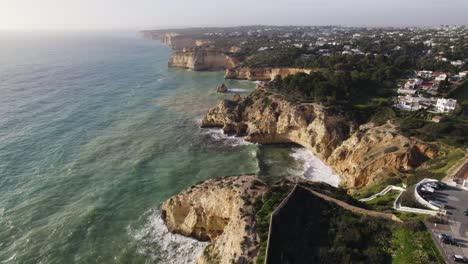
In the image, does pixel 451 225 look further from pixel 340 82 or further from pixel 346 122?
pixel 340 82

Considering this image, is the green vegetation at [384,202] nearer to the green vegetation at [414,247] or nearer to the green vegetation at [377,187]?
the green vegetation at [377,187]

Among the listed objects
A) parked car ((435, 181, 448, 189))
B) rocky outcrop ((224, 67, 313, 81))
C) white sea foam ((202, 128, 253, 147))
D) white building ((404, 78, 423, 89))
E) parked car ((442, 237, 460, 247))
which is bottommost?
white sea foam ((202, 128, 253, 147))

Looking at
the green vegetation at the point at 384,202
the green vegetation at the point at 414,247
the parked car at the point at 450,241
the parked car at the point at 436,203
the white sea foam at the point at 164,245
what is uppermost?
the parked car at the point at 436,203

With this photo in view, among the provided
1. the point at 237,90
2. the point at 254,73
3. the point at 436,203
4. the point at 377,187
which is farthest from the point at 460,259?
the point at 254,73

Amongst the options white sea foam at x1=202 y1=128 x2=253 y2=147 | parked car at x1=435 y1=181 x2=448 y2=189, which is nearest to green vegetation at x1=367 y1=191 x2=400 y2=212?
parked car at x1=435 y1=181 x2=448 y2=189

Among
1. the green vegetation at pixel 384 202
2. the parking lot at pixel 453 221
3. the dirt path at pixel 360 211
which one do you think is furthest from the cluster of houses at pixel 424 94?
the dirt path at pixel 360 211

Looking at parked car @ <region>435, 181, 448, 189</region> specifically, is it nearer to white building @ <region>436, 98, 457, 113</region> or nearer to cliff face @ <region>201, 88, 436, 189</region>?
cliff face @ <region>201, 88, 436, 189</region>
